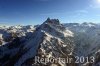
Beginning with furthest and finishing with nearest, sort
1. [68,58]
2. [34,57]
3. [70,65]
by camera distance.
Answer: [68,58], [70,65], [34,57]

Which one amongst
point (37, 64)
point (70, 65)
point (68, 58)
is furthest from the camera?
point (68, 58)

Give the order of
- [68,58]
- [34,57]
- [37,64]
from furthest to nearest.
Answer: [68,58], [34,57], [37,64]

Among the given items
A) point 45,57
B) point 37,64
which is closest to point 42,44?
point 45,57

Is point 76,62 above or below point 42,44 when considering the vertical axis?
below

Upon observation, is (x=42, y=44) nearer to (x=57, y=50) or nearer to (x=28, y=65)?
(x=57, y=50)

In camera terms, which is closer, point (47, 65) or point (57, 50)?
point (47, 65)

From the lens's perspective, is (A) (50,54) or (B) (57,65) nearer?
(B) (57,65)

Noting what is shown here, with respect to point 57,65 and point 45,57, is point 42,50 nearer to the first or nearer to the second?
point 45,57

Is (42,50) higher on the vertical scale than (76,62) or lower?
higher

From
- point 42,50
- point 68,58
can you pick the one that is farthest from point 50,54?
point 68,58
